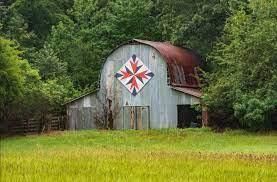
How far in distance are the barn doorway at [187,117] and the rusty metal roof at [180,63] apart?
159cm

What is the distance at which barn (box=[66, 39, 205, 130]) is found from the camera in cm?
4112

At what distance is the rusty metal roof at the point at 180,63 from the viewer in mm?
41344

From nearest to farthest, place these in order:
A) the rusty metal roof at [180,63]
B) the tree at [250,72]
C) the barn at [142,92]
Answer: the tree at [250,72] < the barn at [142,92] < the rusty metal roof at [180,63]

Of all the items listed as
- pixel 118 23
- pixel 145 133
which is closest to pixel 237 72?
pixel 145 133

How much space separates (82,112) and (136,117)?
404 centimetres

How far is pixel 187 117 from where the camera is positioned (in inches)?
1658

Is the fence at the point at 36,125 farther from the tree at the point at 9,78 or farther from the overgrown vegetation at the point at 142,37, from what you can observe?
the tree at the point at 9,78

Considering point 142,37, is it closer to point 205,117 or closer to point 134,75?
point 134,75

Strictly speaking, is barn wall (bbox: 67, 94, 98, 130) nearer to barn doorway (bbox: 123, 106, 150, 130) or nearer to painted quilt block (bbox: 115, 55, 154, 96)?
barn doorway (bbox: 123, 106, 150, 130)

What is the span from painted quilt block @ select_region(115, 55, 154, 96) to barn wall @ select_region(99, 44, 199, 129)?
241 mm

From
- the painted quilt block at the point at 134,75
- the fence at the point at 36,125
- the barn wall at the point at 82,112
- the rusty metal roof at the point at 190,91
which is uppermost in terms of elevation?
the painted quilt block at the point at 134,75

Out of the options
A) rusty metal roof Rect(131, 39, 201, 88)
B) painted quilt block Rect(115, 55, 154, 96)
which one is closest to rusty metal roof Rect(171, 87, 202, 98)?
rusty metal roof Rect(131, 39, 201, 88)

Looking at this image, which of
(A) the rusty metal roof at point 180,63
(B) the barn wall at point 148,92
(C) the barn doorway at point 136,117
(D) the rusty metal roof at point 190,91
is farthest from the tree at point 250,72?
(C) the barn doorway at point 136,117

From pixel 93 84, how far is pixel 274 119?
64.3ft
